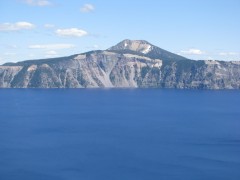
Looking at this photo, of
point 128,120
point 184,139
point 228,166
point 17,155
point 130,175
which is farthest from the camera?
point 128,120

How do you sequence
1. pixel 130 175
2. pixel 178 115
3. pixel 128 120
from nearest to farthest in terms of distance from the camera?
pixel 130 175, pixel 128 120, pixel 178 115

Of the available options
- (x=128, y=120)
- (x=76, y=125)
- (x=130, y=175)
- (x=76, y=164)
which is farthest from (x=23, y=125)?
(x=130, y=175)

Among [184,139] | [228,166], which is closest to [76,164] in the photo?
[228,166]

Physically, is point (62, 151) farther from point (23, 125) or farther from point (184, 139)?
point (23, 125)

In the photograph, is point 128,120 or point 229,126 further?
point 128,120

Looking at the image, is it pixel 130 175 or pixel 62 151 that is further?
pixel 62 151

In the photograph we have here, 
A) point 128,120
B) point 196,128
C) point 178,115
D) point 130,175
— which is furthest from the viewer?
point 178,115

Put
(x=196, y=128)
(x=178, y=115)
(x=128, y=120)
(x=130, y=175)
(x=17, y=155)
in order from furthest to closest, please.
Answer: (x=178, y=115) < (x=128, y=120) < (x=196, y=128) < (x=17, y=155) < (x=130, y=175)

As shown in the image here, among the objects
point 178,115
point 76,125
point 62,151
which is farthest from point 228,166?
point 178,115

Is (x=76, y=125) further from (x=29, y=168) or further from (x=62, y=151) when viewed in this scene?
(x=29, y=168)
